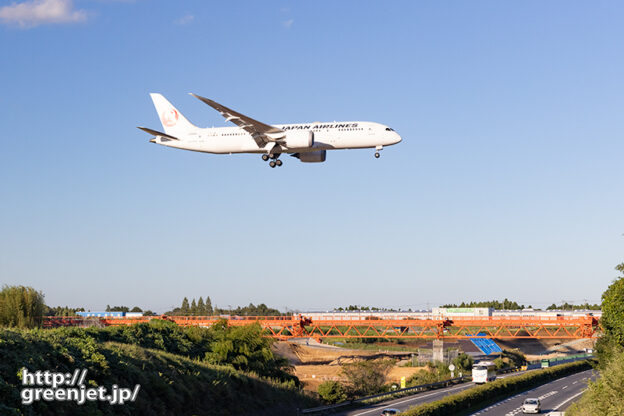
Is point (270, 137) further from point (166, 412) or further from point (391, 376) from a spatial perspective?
point (391, 376)

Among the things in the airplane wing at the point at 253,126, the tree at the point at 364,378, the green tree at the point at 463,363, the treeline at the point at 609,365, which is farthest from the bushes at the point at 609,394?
the green tree at the point at 463,363

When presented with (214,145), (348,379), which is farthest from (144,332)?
(348,379)

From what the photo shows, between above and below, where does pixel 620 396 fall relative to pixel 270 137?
below

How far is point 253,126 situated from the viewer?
191ft

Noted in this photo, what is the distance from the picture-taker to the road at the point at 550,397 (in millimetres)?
53500

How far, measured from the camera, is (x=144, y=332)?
61406mm

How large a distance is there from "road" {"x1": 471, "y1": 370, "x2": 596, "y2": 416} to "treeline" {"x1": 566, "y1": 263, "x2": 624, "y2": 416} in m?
4.55

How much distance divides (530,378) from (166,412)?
50.9 meters

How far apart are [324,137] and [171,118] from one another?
970 inches

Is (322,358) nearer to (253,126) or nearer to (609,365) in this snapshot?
(253,126)

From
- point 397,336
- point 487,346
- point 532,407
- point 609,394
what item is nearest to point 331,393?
point 532,407

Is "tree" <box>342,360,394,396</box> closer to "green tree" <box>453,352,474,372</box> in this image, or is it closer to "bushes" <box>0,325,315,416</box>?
"green tree" <box>453,352,474,372</box>

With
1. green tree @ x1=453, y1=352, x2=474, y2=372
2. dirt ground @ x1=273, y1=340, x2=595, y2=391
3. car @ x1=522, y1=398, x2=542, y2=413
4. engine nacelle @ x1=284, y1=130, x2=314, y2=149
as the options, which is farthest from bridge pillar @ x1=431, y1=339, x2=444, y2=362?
engine nacelle @ x1=284, y1=130, x2=314, y2=149

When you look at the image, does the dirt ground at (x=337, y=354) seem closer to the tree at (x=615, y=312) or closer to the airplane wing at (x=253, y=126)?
the tree at (x=615, y=312)
